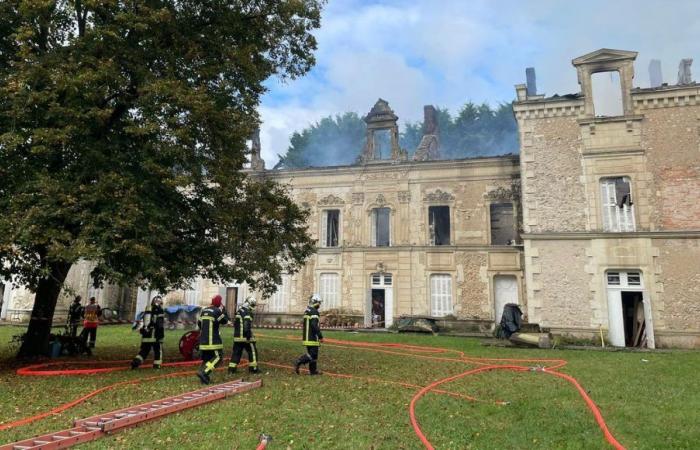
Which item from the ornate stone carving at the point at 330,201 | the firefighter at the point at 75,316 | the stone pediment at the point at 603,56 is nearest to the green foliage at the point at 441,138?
the ornate stone carving at the point at 330,201

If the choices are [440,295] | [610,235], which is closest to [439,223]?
[440,295]

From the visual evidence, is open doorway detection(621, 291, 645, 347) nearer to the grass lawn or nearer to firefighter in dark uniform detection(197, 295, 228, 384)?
the grass lawn

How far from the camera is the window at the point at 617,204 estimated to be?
A: 18391mm

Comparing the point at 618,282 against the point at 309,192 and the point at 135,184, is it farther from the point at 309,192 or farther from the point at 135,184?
the point at 135,184

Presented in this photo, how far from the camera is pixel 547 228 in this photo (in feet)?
62.6

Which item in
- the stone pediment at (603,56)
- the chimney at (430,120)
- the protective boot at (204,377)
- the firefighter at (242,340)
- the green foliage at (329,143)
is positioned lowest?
the protective boot at (204,377)

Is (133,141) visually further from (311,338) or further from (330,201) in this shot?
(330,201)

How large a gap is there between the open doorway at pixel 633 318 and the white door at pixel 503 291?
480 cm

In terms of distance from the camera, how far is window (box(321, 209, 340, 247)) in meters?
25.9

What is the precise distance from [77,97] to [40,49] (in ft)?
7.78

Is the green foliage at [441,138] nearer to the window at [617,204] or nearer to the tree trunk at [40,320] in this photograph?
the window at [617,204]

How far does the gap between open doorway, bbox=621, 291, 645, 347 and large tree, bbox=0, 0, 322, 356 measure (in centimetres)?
1429

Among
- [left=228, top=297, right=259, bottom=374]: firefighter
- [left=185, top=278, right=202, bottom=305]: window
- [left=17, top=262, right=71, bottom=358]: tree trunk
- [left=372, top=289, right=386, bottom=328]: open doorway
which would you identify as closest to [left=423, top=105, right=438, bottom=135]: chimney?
[left=372, top=289, right=386, bottom=328]: open doorway

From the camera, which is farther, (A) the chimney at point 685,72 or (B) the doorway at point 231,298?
(B) the doorway at point 231,298
